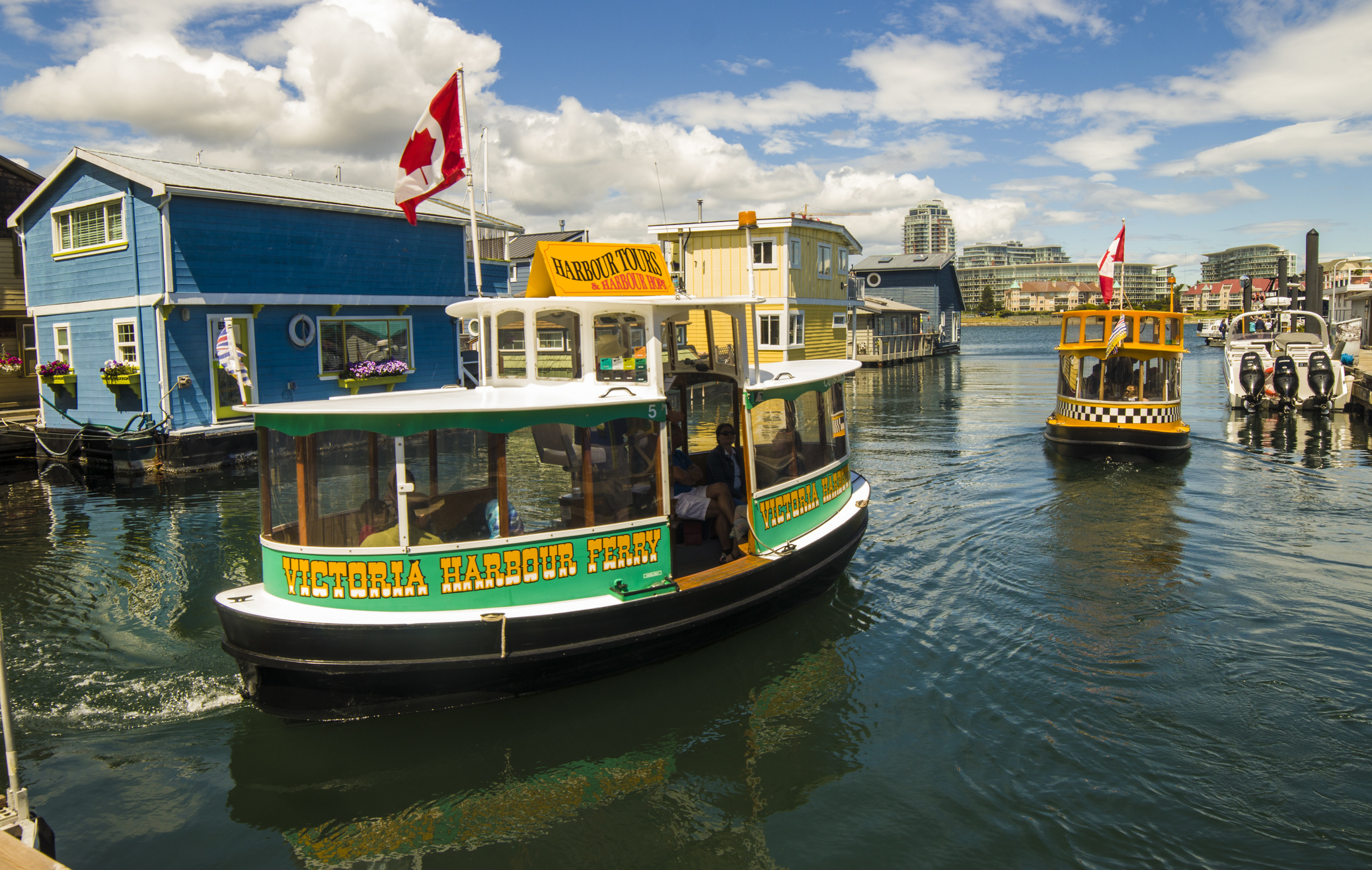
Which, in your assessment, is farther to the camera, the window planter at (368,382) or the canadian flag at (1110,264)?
the window planter at (368,382)

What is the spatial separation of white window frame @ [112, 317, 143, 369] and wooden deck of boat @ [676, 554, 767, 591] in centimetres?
1671

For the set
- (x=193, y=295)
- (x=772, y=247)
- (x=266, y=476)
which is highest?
(x=772, y=247)

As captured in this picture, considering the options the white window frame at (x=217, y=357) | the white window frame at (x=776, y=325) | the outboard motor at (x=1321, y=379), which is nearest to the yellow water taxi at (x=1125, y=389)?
the outboard motor at (x=1321, y=379)

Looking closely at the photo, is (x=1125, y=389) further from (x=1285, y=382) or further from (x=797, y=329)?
(x=797, y=329)

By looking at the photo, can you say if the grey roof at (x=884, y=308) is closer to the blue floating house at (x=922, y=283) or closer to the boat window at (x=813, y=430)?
the blue floating house at (x=922, y=283)

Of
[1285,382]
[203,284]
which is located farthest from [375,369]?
[1285,382]

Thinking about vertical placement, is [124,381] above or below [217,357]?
below

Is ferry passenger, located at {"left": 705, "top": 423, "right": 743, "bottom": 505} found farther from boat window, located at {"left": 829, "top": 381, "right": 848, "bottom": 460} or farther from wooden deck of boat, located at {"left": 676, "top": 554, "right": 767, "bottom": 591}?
boat window, located at {"left": 829, "top": 381, "right": 848, "bottom": 460}

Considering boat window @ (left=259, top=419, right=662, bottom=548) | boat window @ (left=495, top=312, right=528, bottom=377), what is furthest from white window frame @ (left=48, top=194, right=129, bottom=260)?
boat window @ (left=259, top=419, right=662, bottom=548)

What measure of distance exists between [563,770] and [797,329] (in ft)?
98.4

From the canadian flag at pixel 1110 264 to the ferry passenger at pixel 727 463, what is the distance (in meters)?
12.9

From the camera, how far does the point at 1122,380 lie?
19.0m

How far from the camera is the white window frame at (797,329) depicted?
113ft

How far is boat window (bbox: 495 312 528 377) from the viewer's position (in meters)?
8.31
